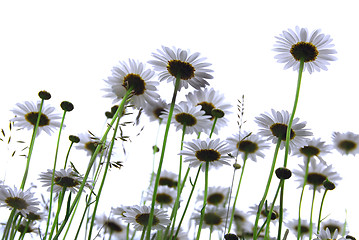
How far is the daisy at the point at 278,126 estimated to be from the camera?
163 cm

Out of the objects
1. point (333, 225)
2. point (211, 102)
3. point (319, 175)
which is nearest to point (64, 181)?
point (211, 102)

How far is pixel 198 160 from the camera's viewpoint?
1624mm

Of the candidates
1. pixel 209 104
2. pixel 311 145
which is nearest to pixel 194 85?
pixel 209 104

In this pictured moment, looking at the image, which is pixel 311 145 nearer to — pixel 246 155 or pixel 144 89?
pixel 246 155

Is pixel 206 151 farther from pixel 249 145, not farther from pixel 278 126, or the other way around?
Answer: pixel 249 145

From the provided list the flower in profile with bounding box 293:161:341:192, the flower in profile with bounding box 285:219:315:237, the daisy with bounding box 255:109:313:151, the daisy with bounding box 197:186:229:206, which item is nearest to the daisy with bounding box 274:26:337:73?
the daisy with bounding box 255:109:313:151

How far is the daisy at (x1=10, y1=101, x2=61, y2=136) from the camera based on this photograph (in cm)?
201

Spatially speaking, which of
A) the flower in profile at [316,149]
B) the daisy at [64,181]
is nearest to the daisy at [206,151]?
the daisy at [64,181]

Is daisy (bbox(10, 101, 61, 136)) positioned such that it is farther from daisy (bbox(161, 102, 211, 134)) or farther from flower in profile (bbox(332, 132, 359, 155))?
flower in profile (bbox(332, 132, 359, 155))

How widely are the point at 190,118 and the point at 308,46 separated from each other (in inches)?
23.2

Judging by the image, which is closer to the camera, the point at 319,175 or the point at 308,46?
the point at 308,46

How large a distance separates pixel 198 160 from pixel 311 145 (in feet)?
2.23

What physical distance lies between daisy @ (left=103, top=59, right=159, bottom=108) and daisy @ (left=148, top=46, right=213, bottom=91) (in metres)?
0.08

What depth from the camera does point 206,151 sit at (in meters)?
1.59
